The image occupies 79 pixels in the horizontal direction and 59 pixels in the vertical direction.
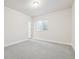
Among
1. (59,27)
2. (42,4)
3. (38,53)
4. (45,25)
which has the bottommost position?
(38,53)

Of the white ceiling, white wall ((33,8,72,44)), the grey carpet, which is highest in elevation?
the white ceiling

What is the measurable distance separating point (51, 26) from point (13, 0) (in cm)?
322

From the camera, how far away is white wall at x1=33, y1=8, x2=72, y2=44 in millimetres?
3833

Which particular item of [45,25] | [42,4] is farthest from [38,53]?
[45,25]

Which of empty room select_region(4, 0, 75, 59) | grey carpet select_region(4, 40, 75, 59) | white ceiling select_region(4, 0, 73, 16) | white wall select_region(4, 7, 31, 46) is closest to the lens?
grey carpet select_region(4, 40, 75, 59)

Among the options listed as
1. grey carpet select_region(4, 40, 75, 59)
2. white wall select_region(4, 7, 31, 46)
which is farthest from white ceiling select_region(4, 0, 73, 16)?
grey carpet select_region(4, 40, 75, 59)

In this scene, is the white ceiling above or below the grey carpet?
above

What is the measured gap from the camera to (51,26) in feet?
15.6

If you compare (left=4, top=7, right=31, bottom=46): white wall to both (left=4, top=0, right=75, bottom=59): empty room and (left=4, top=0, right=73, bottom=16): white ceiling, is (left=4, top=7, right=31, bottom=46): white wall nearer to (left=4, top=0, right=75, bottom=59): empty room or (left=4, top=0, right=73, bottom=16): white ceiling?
(left=4, top=0, right=75, bottom=59): empty room

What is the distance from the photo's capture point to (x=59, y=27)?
428 centimetres

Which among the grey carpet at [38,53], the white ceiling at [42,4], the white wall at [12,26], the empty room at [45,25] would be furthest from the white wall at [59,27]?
the white wall at [12,26]

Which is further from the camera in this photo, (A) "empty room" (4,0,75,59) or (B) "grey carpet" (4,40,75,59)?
(A) "empty room" (4,0,75,59)

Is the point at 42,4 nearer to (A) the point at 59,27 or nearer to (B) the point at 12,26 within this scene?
(A) the point at 59,27
